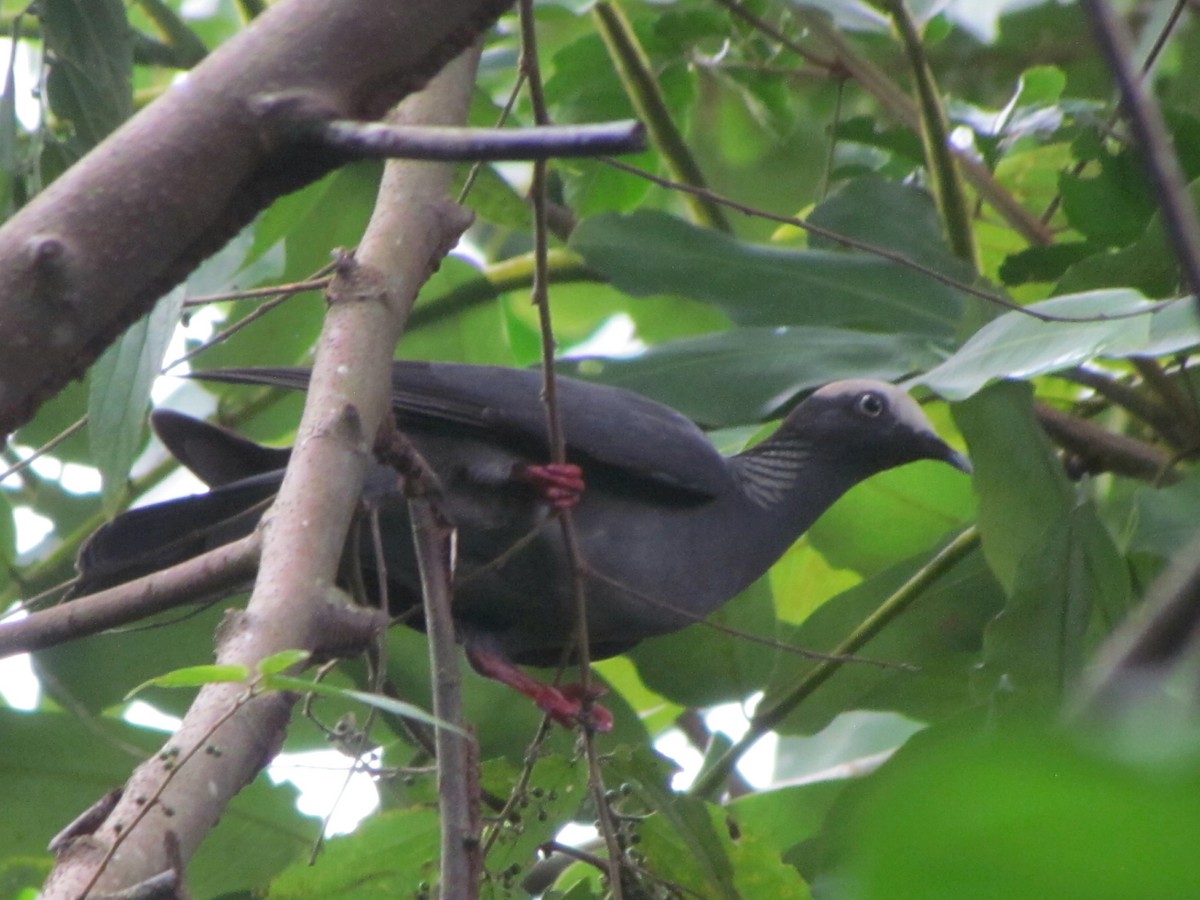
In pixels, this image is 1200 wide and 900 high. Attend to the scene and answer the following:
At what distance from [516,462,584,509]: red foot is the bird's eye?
749mm

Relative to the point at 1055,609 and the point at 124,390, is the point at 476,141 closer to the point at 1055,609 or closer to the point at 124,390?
the point at 124,390

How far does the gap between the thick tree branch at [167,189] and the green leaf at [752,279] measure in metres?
1.62

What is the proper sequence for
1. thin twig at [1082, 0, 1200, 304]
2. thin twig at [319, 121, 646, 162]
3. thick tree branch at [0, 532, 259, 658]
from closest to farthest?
thin twig at [1082, 0, 1200, 304]
thin twig at [319, 121, 646, 162]
thick tree branch at [0, 532, 259, 658]

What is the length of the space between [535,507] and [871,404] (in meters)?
0.82

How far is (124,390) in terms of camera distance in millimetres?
2029

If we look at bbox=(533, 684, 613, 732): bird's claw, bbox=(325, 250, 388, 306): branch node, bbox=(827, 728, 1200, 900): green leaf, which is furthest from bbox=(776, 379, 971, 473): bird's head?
bbox=(827, 728, 1200, 900): green leaf

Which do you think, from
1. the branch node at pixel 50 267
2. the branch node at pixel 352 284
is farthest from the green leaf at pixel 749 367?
the branch node at pixel 50 267

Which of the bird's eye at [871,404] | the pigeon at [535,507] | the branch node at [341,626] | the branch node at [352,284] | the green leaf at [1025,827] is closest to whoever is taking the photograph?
the green leaf at [1025,827]

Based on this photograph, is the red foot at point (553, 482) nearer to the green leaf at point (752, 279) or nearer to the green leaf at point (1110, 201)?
the green leaf at point (752, 279)

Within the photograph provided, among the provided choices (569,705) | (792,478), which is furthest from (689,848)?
(792,478)

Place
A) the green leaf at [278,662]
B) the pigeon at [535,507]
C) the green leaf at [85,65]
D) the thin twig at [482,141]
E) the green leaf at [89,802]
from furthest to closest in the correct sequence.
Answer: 1. the pigeon at [535,507]
2. the green leaf at [89,802]
3. the green leaf at [85,65]
4. the green leaf at [278,662]
5. the thin twig at [482,141]

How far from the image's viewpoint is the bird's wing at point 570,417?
270 centimetres

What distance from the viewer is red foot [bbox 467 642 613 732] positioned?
7.36ft

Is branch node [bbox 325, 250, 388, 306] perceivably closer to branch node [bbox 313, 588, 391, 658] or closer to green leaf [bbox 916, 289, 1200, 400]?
branch node [bbox 313, 588, 391, 658]
